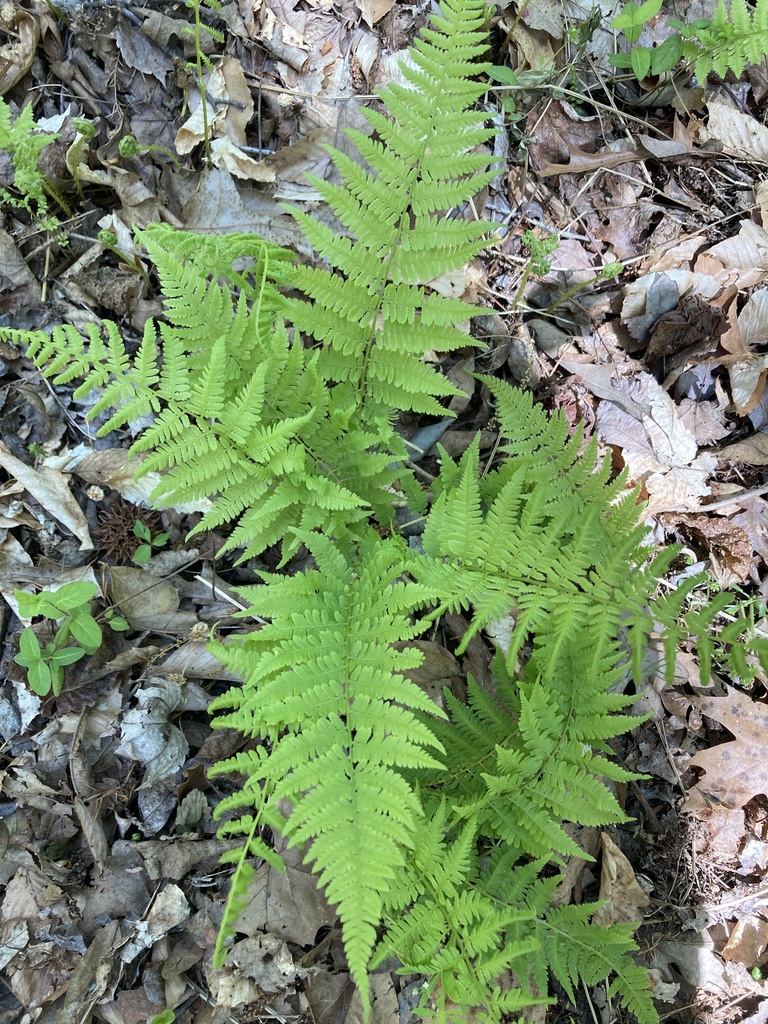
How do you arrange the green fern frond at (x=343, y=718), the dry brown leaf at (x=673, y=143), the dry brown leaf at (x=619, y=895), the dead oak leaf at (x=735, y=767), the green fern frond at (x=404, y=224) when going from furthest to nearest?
1. the dry brown leaf at (x=673, y=143)
2. the dead oak leaf at (x=735, y=767)
3. the dry brown leaf at (x=619, y=895)
4. the green fern frond at (x=404, y=224)
5. the green fern frond at (x=343, y=718)

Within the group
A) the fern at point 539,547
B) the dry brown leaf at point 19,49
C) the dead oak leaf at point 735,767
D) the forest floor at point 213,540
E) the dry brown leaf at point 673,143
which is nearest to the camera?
the fern at point 539,547

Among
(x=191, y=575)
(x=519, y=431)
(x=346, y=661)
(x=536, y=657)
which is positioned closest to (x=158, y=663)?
(x=191, y=575)

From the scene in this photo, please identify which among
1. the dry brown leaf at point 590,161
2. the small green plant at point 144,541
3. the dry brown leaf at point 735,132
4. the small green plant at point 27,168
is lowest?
the small green plant at point 144,541

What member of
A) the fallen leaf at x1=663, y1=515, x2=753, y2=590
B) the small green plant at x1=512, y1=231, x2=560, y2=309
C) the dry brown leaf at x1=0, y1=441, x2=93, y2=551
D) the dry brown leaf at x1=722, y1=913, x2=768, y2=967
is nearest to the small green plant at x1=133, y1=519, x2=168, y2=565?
the dry brown leaf at x1=0, y1=441, x2=93, y2=551

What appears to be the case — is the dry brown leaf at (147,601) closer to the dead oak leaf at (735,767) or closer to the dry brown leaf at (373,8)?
the dead oak leaf at (735,767)

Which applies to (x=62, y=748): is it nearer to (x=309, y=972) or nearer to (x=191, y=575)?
(x=191, y=575)

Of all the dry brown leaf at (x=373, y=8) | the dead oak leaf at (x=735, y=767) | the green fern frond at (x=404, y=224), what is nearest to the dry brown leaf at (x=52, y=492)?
the green fern frond at (x=404, y=224)
